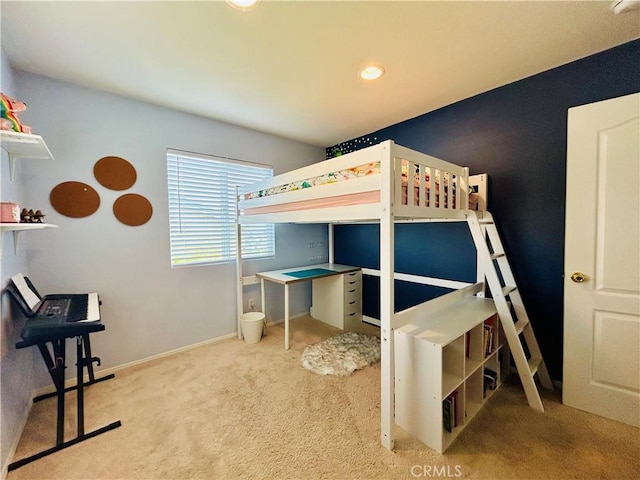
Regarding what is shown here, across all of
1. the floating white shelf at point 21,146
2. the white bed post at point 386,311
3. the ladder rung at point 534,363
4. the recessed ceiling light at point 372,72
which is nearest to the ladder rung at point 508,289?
the ladder rung at point 534,363

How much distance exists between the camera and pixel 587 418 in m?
1.72

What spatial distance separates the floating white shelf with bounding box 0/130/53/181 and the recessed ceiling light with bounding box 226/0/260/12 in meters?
1.23

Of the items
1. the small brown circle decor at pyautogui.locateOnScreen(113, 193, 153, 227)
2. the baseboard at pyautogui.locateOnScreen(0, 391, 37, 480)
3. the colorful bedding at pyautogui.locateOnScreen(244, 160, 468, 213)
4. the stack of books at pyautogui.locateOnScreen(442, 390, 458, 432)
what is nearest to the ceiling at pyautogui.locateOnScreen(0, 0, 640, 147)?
the colorful bedding at pyautogui.locateOnScreen(244, 160, 468, 213)

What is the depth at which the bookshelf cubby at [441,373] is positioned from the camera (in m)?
1.51

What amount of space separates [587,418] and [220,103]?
12.0 feet

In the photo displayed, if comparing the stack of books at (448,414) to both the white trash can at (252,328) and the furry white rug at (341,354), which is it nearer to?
the furry white rug at (341,354)

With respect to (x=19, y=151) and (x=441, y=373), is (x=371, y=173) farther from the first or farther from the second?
(x=19, y=151)

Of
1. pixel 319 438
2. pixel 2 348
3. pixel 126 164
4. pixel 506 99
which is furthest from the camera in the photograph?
pixel 126 164

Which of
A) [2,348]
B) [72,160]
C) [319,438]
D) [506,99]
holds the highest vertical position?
[506,99]

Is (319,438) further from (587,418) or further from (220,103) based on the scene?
(220,103)

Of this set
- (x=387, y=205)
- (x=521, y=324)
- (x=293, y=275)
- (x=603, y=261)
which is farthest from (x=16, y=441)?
(x=603, y=261)

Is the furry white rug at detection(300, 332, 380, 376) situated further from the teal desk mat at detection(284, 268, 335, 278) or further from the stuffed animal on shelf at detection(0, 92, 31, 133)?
the stuffed animal on shelf at detection(0, 92, 31, 133)

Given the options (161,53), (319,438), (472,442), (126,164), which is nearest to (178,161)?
(126,164)

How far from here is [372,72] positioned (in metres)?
1.97
